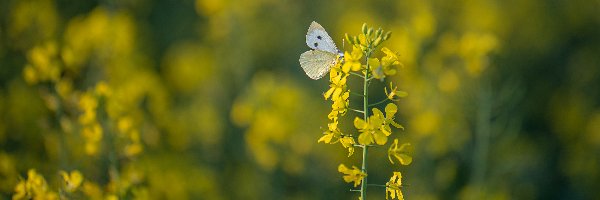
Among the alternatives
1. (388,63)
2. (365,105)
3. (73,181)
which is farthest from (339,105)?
(73,181)

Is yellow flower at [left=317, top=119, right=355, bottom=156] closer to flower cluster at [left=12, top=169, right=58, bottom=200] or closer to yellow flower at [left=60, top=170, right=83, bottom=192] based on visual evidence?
yellow flower at [left=60, top=170, right=83, bottom=192]

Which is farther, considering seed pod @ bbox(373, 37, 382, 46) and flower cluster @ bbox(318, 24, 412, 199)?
seed pod @ bbox(373, 37, 382, 46)

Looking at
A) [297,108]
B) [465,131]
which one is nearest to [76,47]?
[297,108]

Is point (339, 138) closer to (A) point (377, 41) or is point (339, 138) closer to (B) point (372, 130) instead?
(B) point (372, 130)

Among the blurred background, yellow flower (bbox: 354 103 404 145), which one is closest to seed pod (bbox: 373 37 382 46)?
yellow flower (bbox: 354 103 404 145)

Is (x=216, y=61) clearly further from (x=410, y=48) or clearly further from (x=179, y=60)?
(x=410, y=48)

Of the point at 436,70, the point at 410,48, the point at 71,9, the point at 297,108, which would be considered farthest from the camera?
the point at 71,9

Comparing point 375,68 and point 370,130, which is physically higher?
point 375,68
